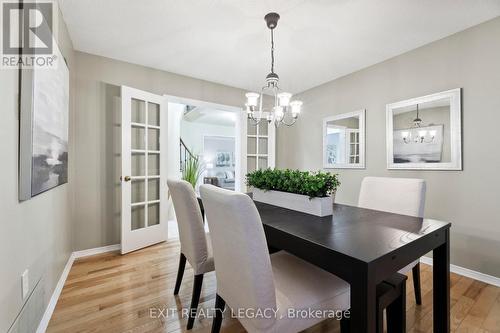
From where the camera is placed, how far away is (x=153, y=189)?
120 inches

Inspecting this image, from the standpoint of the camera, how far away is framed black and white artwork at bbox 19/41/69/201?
1177 mm

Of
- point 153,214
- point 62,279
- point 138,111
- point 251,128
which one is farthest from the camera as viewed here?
point 251,128

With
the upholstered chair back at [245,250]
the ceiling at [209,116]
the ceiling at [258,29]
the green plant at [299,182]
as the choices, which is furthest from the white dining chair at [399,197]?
the ceiling at [209,116]

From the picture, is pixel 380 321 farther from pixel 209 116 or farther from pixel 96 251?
pixel 209 116

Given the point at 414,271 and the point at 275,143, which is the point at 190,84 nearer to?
the point at 275,143

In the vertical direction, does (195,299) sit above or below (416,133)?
below

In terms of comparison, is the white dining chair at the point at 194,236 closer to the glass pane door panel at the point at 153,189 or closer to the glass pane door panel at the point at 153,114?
the glass pane door panel at the point at 153,189

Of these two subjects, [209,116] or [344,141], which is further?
[209,116]

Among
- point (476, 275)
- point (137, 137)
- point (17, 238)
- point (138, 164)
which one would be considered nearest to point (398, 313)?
point (476, 275)

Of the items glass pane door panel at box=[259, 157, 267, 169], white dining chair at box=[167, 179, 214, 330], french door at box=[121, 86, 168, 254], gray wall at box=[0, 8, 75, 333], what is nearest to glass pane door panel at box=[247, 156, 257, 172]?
glass pane door panel at box=[259, 157, 267, 169]

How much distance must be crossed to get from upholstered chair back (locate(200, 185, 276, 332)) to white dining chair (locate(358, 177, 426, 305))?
1.12m

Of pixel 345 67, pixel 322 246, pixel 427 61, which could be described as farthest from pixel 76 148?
pixel 427 61

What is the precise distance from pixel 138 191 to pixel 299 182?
2204mm

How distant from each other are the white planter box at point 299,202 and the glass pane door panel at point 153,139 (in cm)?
185
